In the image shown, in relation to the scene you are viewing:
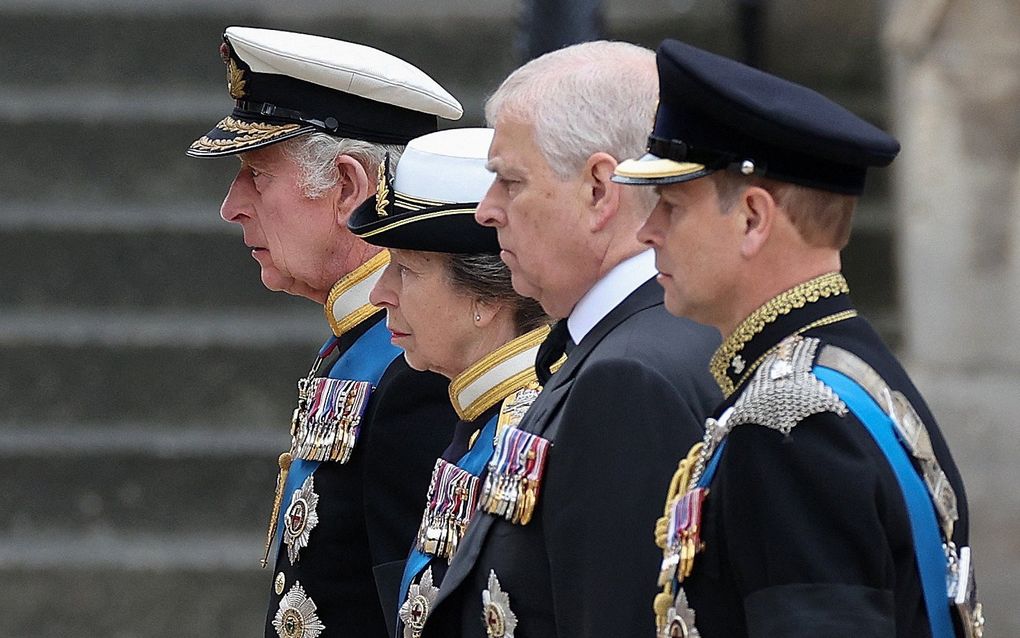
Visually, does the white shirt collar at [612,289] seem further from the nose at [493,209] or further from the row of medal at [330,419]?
the row of medal at [330,419]

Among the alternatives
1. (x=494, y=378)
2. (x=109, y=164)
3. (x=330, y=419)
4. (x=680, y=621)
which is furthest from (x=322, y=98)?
(x=109, y=164)

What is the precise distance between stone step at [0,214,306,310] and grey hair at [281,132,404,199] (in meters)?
3.13

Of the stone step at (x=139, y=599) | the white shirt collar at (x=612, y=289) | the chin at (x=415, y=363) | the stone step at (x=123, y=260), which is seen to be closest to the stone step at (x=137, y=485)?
the stone step at (x=139, y=599)

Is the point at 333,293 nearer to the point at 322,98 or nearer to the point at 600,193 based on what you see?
the point at 322,98

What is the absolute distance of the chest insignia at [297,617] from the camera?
2887 mm

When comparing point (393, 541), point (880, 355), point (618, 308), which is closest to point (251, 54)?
point (393, 541)

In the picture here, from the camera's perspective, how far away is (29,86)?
649 cm

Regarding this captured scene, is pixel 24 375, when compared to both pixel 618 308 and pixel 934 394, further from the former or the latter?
pixel 618 308

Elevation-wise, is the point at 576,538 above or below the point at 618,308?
below

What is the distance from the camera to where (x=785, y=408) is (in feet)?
5.70

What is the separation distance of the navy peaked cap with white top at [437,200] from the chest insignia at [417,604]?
459mm

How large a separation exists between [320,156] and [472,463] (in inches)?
30.3

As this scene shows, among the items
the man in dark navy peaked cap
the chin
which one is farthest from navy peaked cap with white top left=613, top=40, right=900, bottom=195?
the chin

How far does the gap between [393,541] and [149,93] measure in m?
4.00
